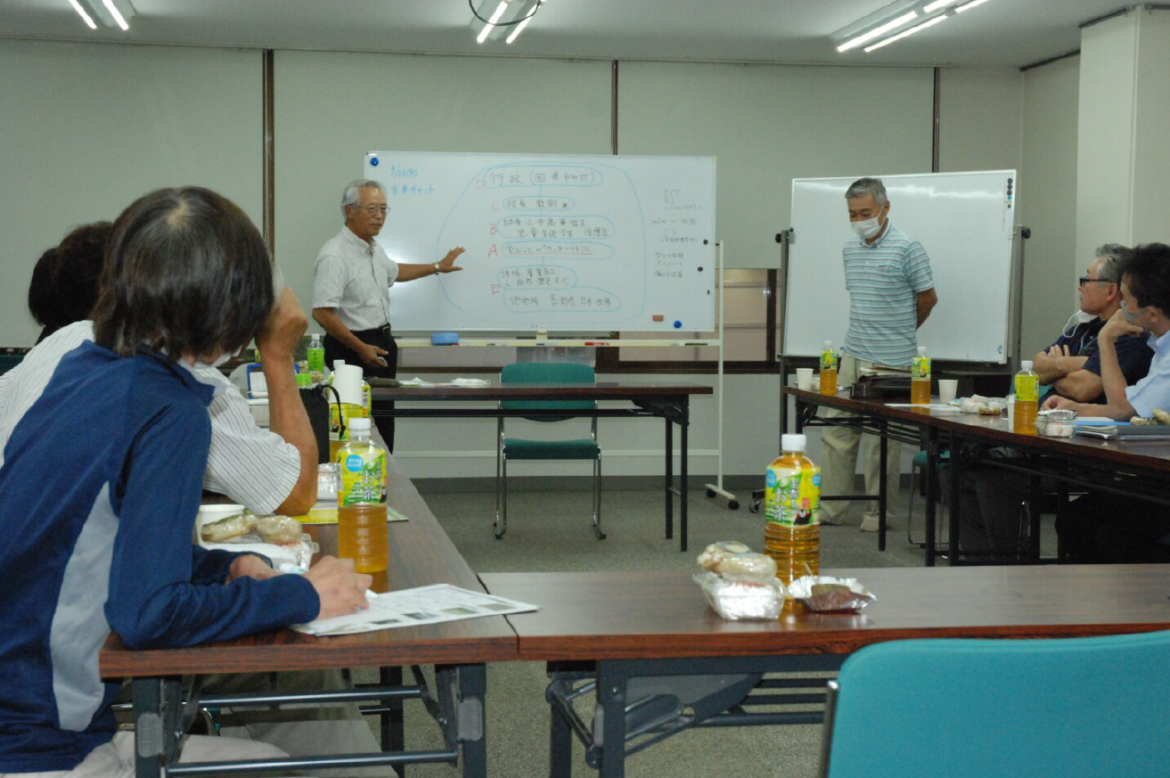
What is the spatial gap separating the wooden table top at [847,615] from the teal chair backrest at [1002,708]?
0.42 m

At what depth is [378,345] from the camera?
5469 millimetres

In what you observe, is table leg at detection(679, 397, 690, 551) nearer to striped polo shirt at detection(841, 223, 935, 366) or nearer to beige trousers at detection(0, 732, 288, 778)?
striped polo shirt at detection(841, 223, 935, 366)

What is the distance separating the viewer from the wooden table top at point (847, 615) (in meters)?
1.24

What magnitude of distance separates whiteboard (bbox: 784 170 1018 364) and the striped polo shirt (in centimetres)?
50

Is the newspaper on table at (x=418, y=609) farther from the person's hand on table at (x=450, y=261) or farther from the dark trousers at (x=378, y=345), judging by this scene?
the person's hand on table at (x=450, y=261)

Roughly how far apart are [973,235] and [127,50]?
4.67 metres

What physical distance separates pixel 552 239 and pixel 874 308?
5.89ft

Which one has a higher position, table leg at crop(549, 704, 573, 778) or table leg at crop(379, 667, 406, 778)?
table leg at crop(549, 704, 573, 778)

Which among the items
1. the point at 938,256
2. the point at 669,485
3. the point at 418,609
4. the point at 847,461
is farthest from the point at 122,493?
the point at 938,256

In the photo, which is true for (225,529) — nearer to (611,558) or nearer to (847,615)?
(847,615)

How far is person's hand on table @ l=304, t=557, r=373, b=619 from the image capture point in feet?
4.22

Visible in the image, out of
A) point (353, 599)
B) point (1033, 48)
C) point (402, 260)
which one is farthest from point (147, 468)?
point (1033, 48)

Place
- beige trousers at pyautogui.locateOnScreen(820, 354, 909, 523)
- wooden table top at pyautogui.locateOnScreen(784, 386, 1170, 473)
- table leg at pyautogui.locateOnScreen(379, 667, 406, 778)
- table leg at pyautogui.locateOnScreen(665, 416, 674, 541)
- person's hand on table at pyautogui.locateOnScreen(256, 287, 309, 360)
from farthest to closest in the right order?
1. beige trousers at pyautogui.locateOnScreen(820, 354, 909, 523)
2. table leg at pyautogui.locateOnScreen(665, 416, 674, 541)
3. wooden table top at pyautogui.locateOnScreen(784, 386, 1170, 473)
4. table leg at pyautogui.locateOnScreen(379, 667, 406, 778)
5. person's hand on table at pyautogui.locateOnScreen(256, 287, 309, 360)

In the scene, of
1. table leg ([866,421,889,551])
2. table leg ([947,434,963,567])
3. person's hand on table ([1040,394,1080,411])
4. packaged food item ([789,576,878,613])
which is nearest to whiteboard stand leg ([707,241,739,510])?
table leg ([866,421,889,551])
